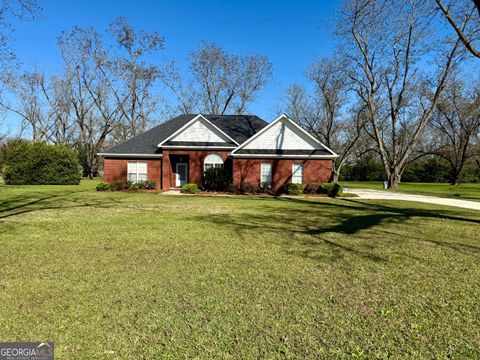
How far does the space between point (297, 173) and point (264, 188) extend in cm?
275

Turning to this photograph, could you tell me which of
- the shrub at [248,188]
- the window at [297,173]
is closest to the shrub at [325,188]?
the window at [297,173]

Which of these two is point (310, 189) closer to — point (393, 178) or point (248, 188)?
point (248, 188)

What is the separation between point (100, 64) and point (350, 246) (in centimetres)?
4491

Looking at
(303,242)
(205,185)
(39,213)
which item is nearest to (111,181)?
(205,185)

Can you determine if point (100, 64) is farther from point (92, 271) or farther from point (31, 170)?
point (92, 271)

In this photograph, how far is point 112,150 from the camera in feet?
81.2

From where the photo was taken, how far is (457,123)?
40500 mm

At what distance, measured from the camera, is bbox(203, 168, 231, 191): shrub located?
21.8 meters

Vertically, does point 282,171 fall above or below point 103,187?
above

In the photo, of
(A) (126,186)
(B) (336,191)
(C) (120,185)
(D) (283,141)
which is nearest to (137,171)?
(A) (126,186)

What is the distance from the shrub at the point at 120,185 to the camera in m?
22.0

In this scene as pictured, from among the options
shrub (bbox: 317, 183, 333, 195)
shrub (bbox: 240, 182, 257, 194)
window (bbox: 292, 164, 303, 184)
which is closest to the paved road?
shrub (bbox: 317, 183, 333, 195)

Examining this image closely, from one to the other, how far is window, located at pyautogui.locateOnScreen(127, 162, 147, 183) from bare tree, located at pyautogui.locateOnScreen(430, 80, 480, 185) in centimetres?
3341

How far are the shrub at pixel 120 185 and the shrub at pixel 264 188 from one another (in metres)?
Answer: 9.71
